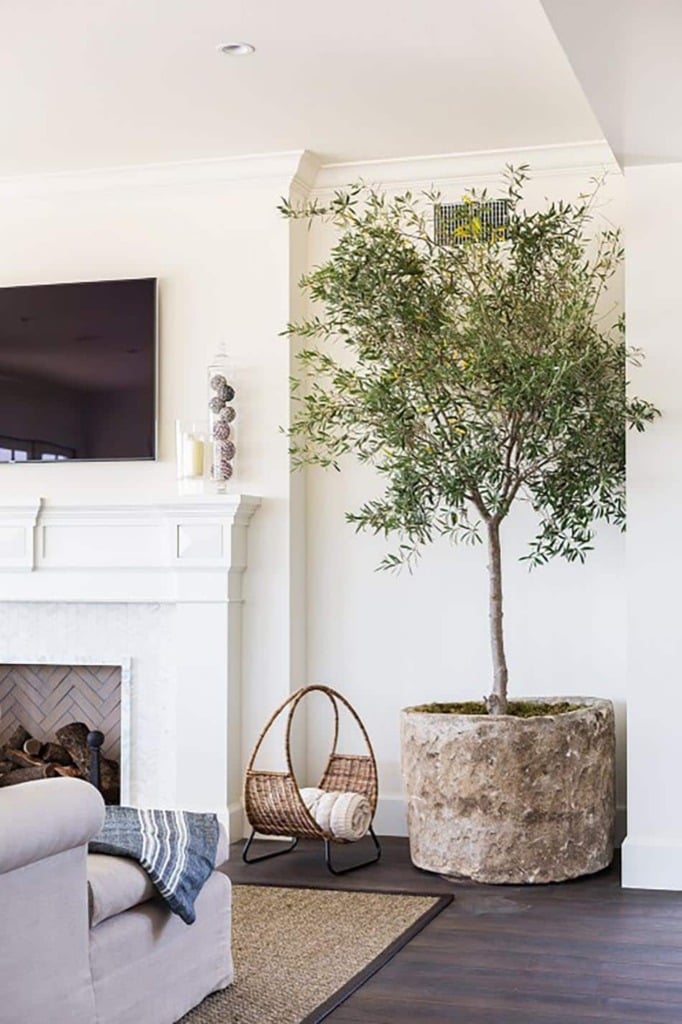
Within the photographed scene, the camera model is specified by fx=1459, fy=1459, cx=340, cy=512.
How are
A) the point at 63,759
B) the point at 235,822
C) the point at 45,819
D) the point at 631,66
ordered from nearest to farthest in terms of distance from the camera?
the point at 45,819 < the point at 631,66 < the point at 235,822 < the point at 63,759

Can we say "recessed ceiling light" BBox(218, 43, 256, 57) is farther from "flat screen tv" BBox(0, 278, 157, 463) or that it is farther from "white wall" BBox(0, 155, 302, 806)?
"flat screen tv" BBox(0, 278, 157, 463)

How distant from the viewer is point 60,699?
6.22m

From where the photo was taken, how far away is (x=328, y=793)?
5293 millimetres

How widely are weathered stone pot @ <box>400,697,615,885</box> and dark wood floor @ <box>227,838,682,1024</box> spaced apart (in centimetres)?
9

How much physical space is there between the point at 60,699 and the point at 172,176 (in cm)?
224

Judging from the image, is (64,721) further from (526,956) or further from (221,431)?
(526,956)

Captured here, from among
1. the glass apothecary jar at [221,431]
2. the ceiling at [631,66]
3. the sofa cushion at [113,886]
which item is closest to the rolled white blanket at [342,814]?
the glass apothecary jar at [221,431]

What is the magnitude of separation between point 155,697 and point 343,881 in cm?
124

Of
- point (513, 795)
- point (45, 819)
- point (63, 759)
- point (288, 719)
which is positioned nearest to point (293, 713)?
point (288, 719)

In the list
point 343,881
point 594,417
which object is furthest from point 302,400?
point 343,881

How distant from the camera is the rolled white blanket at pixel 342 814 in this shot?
511 centimetres

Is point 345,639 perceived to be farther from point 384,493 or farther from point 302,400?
point 302,400

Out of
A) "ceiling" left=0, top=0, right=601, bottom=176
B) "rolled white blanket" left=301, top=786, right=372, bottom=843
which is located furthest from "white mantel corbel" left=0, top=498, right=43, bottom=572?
"rolled white blanket" left=301, top=786, right=372, bottom=843

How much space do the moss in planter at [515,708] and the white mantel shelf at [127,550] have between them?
37.4 inches
